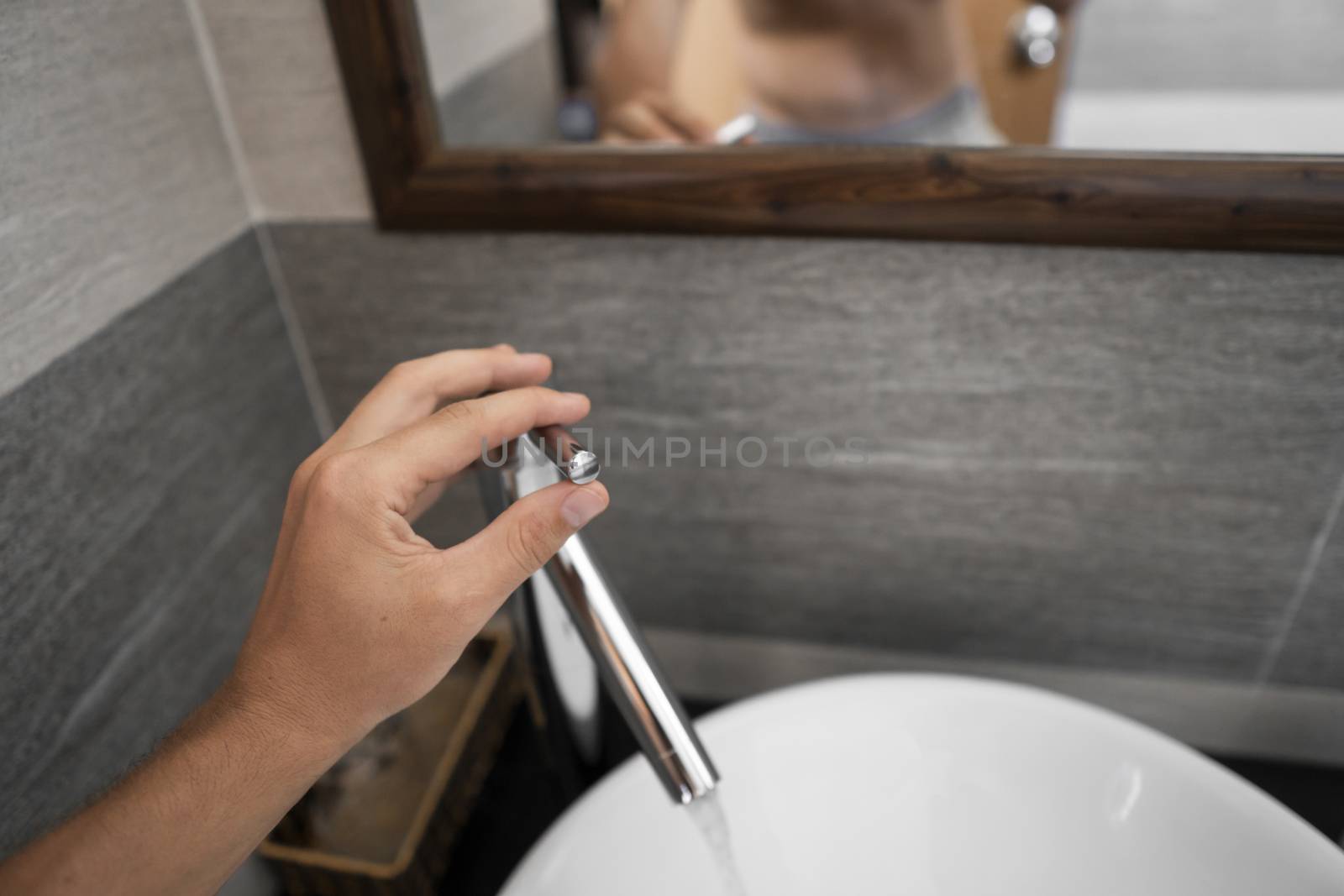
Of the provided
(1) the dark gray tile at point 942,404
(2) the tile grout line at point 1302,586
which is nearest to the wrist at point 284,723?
(1) the dark gray tile at point 942,404

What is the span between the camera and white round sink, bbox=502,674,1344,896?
1.94 feet

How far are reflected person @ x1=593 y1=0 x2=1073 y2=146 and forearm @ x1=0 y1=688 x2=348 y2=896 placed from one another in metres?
0.48

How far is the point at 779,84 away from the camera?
2.14 feet

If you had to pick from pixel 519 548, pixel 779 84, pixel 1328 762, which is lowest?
pixel 1328 762

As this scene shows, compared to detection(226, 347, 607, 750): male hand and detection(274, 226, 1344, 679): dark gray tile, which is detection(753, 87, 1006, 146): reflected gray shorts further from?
detection(226, 347, 607, 750): male hand

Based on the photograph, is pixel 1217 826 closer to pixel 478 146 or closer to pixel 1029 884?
pixel 1029 884

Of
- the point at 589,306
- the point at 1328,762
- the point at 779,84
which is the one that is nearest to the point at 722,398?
the point at 589,306

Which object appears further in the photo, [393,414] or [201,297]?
[201,297]

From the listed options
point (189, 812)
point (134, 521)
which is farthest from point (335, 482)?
point (134, 521)

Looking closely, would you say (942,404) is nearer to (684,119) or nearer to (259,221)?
(684,119)

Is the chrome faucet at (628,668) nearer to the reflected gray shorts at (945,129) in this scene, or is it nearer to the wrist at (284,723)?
the wrist at (284,723)

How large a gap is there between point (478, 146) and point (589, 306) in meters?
0.15

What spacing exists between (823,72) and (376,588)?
1.60ft

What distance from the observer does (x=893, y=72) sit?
0.63 meters
